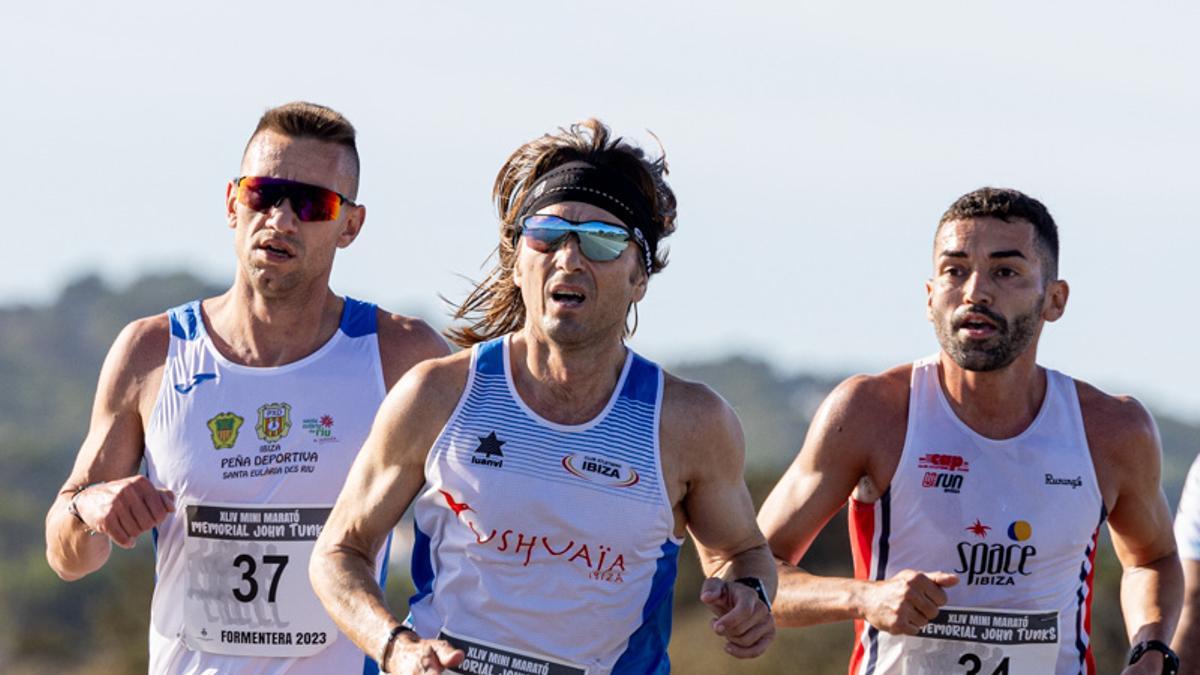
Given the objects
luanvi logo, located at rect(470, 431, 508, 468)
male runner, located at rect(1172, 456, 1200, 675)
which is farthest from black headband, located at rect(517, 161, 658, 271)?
male runner, located at rect(1172, 456, 1200, 675)

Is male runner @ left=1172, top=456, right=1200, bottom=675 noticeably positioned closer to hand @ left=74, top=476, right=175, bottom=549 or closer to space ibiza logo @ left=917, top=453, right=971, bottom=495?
space ibiza logo @ left=917, top=453, right=971, bottom=495

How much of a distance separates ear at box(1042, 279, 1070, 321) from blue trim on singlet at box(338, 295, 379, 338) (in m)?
2.11

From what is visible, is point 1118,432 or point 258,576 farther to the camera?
point 1118,432

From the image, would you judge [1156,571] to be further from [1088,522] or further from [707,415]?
[707,415]

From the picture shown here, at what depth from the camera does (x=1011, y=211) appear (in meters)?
7.46

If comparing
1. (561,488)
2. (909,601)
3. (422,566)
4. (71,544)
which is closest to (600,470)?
(561,488)

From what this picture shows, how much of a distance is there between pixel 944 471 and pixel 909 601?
2.49 ft

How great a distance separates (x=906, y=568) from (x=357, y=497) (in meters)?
1.88

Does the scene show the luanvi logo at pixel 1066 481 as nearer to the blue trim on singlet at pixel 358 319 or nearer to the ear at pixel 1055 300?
the ear at pixel 1055 300

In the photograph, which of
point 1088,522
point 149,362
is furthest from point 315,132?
point 1088,522

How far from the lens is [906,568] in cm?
732

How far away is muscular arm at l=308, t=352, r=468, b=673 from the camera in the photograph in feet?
20.4

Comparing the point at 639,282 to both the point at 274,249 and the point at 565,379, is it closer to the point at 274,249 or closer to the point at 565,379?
the point at 565,379

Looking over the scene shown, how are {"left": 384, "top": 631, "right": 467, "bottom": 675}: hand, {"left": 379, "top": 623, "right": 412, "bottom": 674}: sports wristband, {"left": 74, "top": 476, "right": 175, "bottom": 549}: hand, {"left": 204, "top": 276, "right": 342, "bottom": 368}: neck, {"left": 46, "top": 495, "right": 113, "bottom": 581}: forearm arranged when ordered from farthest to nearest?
{"left": 204, "top": 276, "right": 342, "bottom": 368}: neck < {"left": 46, "top": 495, "right": 113, "bottom": 581}: forearm < {"left": 74, "top": 476, "right": 175, "bottom": 549}: hand < {"left": 379, "top": 623, "right": 412, "bottom": 674}: sports wristband < {"left": 384, "top": 631, "right": 467, "bottom": 675}: hand
